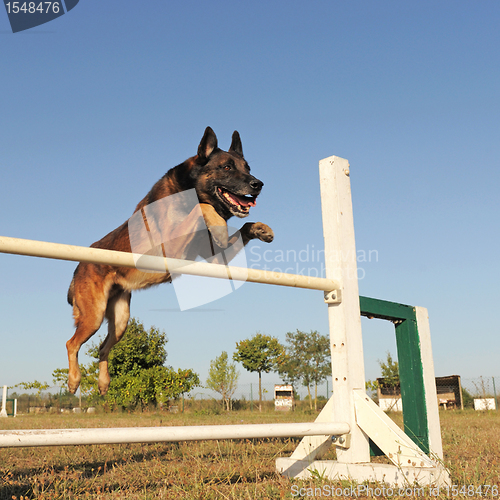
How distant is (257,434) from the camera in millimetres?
2176

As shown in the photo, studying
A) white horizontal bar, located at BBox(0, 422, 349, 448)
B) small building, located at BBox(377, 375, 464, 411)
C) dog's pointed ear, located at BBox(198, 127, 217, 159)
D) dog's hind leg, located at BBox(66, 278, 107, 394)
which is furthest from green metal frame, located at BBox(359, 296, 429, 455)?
small building, located at BBox(377, 375, 464, 411)

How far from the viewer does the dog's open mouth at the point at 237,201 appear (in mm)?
3070

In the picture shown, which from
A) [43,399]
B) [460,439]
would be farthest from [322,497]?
[43,399]

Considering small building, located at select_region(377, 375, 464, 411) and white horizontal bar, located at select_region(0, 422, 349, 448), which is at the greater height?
white horizontal bar, located at select_region(0, 422, 349, 448)

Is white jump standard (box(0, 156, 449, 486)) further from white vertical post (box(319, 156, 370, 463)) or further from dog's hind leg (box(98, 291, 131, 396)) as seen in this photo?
dog's hind leg (box(98, 291, 131, 396))

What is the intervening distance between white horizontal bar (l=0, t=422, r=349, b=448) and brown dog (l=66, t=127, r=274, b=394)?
978 millimetres

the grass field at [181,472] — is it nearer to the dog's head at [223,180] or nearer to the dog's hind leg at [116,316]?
the dog's hind leg at [116,316]

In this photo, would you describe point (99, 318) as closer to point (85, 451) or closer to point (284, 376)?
point (85, 451)

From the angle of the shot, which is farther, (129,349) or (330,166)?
(129,349)

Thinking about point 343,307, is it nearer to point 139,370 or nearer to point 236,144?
point 236,144

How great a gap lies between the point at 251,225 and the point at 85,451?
3287 mm

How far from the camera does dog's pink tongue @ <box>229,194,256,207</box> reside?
3104mm

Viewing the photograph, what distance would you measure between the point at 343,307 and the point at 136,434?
59.2 inches

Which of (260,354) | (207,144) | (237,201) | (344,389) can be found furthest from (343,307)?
(260,354)
